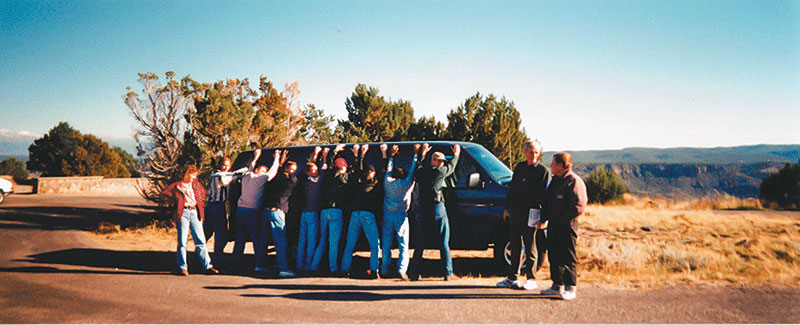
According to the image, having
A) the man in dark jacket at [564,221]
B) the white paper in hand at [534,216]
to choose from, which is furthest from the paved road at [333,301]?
the white paper in hand at [534,216]

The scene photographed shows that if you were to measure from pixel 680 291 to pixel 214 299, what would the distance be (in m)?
5.86

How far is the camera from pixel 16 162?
2680 inches

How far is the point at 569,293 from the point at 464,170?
91.0 inches

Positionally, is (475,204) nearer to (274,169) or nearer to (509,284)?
(509,284)

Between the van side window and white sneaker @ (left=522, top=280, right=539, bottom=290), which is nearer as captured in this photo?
white sneaker @ (left=522, top=280, right=539, bottom=290)

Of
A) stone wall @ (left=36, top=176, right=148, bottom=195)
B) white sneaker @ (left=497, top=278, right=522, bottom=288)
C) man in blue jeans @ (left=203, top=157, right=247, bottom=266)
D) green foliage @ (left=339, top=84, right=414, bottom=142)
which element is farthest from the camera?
stone wall @ (left=36, top=176, right=148, bottom=195)

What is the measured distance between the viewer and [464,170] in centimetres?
674

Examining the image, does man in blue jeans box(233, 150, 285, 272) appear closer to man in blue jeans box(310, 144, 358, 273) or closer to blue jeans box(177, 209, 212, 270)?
blue jeans box(177, 209, 212, 270)

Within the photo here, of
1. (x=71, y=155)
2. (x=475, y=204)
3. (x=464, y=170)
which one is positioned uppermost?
(x=71, y=155)

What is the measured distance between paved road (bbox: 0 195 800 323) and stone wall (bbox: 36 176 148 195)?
86.1ft

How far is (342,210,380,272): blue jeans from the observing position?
6445 mm

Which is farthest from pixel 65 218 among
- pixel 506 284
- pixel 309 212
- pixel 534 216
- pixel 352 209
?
pixel 534 216

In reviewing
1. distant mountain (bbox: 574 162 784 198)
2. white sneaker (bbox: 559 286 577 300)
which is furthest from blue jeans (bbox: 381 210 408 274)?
distant mountain (bbox: 574 162 784 198)

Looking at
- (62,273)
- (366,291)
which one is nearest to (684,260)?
(366,291)
